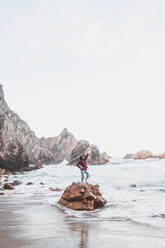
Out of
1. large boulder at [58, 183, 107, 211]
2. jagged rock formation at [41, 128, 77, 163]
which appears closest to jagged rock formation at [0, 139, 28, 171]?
large boulder at [58, 183, 107, 211]

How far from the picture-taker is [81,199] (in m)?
9.02

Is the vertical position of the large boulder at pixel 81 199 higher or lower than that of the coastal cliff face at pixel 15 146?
lower

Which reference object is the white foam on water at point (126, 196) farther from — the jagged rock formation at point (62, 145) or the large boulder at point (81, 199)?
the jagged rock formation at point (62, 145)

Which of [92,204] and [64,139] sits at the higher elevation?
[64,139]

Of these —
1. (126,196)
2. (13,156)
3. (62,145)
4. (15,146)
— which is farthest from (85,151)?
(126,196)

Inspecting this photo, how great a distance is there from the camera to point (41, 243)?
3.55 m

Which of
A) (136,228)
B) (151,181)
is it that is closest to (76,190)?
(136,228)

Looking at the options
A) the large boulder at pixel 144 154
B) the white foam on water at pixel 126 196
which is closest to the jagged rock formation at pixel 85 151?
the large boulder at pixel 144 154

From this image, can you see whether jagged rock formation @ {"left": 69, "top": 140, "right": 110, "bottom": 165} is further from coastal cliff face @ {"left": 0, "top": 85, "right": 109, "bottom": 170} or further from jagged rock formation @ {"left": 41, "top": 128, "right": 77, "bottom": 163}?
jagged rock formation @ {"left": 41, "top": 128, "right": 77, "bottom": 163}

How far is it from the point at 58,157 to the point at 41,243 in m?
84.5

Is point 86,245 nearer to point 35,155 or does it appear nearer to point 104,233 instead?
point 104,233

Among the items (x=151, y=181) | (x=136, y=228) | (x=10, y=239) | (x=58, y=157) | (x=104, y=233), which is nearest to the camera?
(x=10, y=239)

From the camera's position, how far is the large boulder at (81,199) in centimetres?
→ 862

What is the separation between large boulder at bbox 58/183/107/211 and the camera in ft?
28.3
